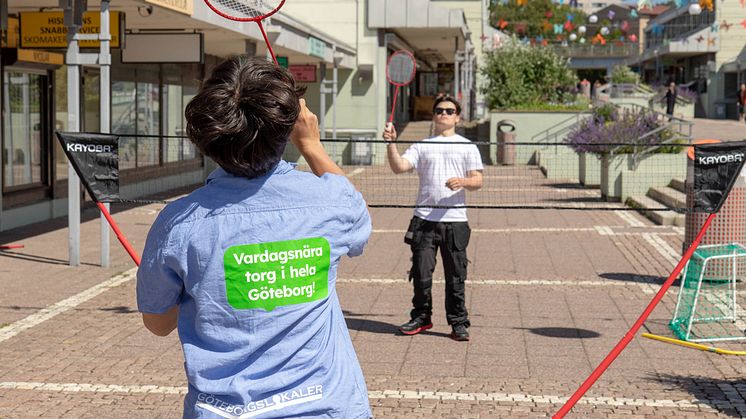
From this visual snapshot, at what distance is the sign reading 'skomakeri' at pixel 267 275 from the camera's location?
2.46m

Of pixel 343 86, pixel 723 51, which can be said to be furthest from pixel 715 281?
pixel 723 51

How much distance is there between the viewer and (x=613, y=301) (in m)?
9.63

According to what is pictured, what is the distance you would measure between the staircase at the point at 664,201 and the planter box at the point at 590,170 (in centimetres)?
382

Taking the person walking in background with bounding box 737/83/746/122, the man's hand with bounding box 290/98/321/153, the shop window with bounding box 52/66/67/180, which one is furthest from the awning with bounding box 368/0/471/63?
the man's hand with bounding box 290/98/321/153

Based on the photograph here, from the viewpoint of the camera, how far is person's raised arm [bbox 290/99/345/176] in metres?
2.78

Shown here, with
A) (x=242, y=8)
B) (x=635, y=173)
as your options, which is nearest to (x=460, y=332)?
(x=242, y=8)

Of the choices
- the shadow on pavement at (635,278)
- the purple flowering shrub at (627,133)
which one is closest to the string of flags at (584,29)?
the purple flowering shrub at (627,133)

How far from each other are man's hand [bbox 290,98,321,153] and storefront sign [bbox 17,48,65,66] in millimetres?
12542

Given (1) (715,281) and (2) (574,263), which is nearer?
(1) (715,281)

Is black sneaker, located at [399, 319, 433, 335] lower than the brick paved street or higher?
higher

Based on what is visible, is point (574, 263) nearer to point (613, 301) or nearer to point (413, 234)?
point (613, 301)

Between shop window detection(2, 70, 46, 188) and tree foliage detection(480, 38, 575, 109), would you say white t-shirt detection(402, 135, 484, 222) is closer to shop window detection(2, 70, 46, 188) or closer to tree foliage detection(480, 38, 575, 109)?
shop window detection(2, 70, 46, 188)

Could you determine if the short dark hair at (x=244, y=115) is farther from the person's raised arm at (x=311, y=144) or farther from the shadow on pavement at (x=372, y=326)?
the shadow on pavement at (x=372, y=326)

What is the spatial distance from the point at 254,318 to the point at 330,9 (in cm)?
3136
